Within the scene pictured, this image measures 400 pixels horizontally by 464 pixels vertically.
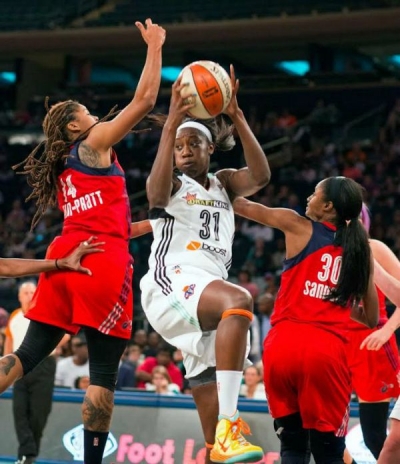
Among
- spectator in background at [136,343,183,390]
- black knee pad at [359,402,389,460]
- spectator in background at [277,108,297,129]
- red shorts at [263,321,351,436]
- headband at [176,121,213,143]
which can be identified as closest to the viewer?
red shorts at [263,321,351,436]

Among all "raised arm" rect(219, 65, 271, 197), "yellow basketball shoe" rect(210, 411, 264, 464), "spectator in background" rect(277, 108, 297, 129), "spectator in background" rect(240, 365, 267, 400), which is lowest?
"spectator in background" rect(240, 365, 267, 400)

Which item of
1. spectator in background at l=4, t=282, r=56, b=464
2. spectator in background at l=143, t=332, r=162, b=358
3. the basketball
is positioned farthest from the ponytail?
spectator in background at l=143, t=332, r=162, b=358

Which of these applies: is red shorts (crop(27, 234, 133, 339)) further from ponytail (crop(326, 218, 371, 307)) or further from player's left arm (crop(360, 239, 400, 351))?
player's left arm (crop(360, 239, 400, 351))

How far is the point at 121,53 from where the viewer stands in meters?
23.0

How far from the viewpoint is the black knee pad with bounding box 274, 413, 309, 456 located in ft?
16.4

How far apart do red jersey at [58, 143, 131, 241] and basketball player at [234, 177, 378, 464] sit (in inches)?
32.7

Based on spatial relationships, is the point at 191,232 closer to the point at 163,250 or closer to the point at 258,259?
the point at 163,250

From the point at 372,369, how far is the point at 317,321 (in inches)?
54.6

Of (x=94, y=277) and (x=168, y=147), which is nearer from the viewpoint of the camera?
(x=168, y=147)

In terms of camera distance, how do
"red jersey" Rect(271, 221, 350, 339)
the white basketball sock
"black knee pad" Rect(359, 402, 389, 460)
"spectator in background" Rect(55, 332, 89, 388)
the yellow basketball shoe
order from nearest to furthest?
the yellow basketball shoe < the white basketball sock < "red jersey" Rect(271, 221, 350, 339) < "black knee pad" Rect(359, 402, 389, 460) < "spectator in background" Rect(55, 332, 89, 388)

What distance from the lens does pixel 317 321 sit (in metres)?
4.97

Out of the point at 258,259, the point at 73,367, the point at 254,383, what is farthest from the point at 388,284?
the point at 258,259

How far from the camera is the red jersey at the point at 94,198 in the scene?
5258mm

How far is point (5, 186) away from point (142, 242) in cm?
529
